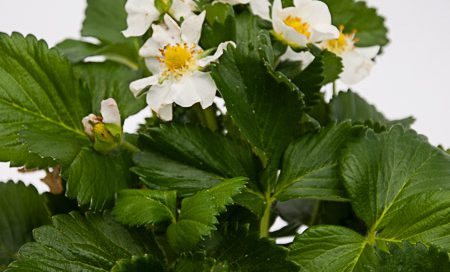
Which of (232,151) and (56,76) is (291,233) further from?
(56,76)

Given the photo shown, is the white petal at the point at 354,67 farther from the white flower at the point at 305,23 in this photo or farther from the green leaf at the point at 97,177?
the green leaf at the point at 97,177

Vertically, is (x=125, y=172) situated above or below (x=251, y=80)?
below

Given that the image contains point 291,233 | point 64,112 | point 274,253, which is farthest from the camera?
point 291,233

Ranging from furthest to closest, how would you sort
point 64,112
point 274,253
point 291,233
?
1. point 291,233
2. point 64,112
3. point 274,253

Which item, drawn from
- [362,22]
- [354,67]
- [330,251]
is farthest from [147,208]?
[362,22]

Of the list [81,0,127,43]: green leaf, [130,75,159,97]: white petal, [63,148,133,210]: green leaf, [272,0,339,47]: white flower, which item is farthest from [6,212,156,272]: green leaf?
[81,0,127,43]: green leaf

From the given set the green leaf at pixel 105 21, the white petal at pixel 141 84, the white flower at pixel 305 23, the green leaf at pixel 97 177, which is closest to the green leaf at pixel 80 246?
the green leaf at pixel 97 177

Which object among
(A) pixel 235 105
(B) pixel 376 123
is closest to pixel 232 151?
(A) pixel 235 105
